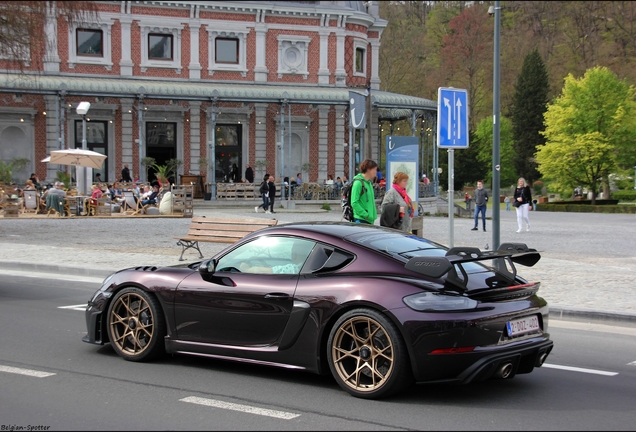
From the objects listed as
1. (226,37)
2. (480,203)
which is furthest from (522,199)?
(226,37)

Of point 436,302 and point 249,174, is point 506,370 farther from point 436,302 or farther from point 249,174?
point 249,174

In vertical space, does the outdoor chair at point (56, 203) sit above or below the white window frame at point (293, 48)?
below

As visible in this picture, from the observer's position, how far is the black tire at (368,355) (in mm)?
5797

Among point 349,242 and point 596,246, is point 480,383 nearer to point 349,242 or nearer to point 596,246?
point 349,242

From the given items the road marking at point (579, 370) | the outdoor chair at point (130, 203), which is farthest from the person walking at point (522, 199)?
the road marking at point (579, 370)

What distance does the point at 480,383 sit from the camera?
21.7ft

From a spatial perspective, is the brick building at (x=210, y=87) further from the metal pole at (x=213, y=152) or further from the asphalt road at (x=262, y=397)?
the asphalt road at (x=262, y=397)

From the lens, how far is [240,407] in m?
5.80

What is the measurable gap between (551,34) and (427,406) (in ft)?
279

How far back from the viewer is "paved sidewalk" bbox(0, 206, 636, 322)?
12.0 meters

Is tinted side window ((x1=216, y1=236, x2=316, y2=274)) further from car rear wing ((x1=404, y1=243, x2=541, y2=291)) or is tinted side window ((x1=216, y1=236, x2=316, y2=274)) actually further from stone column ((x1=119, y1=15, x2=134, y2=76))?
stone column ((x1=119, y1=15, x2=134, y2=76))

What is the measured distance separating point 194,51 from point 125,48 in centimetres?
387

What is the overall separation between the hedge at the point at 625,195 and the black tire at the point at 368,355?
64.7m

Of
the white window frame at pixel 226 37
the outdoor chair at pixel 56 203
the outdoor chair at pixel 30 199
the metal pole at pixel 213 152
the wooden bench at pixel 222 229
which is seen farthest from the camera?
the white window frame at pixel 226 37
